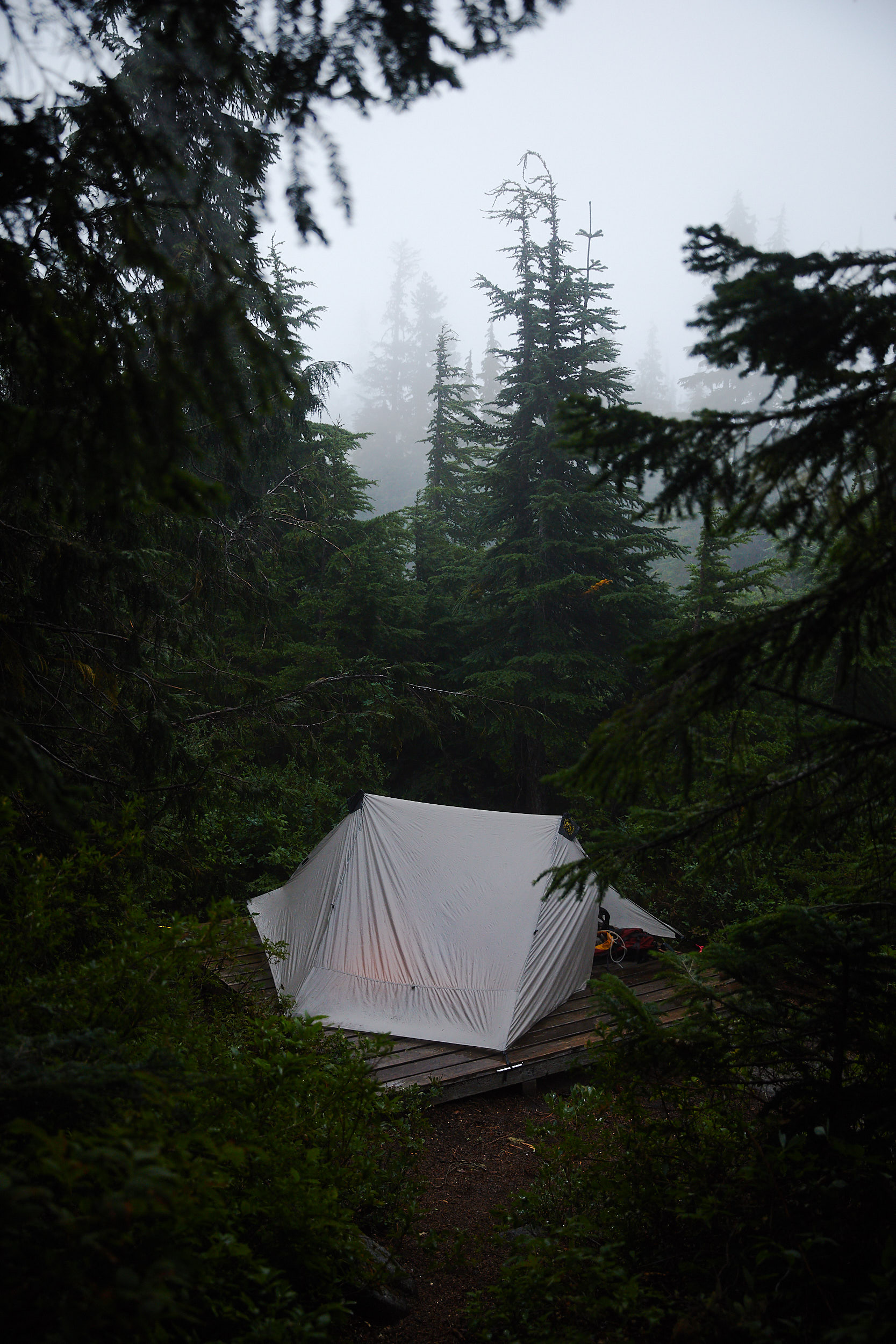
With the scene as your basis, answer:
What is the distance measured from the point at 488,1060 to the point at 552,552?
7.63 m

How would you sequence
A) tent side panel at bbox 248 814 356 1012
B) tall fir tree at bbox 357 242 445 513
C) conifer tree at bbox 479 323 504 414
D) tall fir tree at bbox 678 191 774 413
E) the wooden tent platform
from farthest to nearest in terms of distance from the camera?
tall fir tree at bbox 357 242 445 513 < conifer tree at bbox 479 323 504 414 < tall fir tree at bbox 678 191 774 413 < tent side panel at bbox 248 814 356 1012 < the wooden tent platform

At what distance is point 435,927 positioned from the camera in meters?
6.22

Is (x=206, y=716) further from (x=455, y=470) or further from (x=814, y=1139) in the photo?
(x=455, y=470)

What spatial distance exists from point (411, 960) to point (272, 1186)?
389 cm

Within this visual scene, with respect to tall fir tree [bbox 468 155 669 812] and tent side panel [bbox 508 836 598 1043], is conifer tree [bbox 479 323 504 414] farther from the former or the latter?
tent side panel [bbox 508 836 598 1043]

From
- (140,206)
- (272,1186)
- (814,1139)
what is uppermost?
(140,206)

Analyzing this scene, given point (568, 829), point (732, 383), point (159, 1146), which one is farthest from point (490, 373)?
point (159, 1146)

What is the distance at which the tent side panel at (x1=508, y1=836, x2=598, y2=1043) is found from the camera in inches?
226

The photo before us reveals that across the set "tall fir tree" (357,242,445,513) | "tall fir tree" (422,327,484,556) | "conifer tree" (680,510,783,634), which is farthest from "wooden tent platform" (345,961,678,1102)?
"tall fir tree" (357,242,445,513)

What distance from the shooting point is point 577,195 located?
12281 mm

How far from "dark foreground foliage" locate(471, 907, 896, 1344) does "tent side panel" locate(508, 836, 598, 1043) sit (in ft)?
9.33

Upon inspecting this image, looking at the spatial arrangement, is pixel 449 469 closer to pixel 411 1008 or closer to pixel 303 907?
pixel 303 907

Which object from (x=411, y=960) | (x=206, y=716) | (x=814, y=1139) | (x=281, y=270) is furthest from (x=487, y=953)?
(x=281, y=270)

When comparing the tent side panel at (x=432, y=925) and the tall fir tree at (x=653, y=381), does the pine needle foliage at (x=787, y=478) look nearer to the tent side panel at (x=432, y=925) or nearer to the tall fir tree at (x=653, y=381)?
the tent side panel at (x=432, y=925)
